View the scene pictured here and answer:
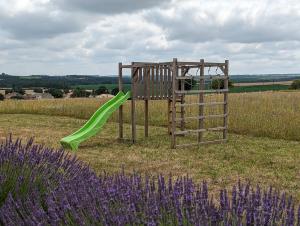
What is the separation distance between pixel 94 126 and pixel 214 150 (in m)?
2.76

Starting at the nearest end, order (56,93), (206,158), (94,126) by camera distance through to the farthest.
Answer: (206,158) < (94,126) < (56,93)

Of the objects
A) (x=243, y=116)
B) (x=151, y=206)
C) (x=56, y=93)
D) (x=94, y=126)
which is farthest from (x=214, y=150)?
(x=56, y=93)

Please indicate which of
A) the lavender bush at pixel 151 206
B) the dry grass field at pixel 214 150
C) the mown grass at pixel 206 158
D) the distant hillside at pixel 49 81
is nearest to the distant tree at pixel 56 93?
the distant hillside at pixel 49 81

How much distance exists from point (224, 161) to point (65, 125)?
814 centimetres

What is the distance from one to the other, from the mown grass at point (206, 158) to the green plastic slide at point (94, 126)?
0.27m

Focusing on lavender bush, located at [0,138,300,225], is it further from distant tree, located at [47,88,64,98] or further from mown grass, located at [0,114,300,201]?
distant tree, located at [47,88,64,98]

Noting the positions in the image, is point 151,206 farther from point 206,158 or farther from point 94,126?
point 94,126

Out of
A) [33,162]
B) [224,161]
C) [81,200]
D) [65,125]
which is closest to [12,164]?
[33,162]

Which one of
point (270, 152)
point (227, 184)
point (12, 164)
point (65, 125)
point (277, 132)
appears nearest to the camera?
point (12, 164)

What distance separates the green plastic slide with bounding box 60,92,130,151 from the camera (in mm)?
10148

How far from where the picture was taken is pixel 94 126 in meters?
10.7

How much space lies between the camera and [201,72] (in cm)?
1103

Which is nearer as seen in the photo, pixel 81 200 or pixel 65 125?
pixel 81 200

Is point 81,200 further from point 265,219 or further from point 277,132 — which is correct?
point 277,132
